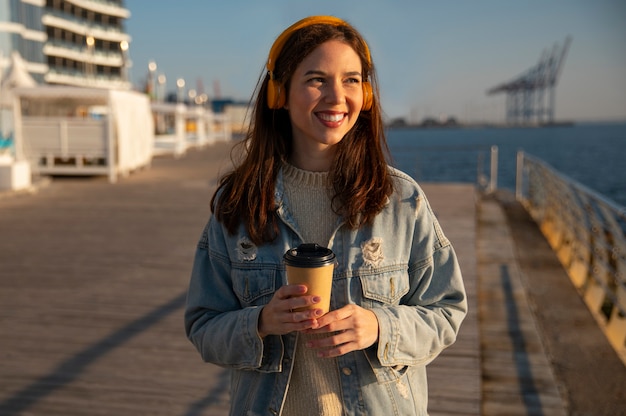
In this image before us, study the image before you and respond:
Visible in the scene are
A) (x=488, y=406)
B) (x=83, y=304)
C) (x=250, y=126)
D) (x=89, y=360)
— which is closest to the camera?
(x=250, y=126)

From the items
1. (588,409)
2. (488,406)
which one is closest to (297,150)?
(488,406)

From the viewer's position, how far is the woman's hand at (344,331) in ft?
4.04

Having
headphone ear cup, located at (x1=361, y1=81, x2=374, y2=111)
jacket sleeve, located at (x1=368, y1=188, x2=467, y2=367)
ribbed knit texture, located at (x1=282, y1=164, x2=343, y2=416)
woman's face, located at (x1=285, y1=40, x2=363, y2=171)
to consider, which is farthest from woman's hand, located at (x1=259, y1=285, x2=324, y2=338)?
headphone ear cup, located at (x1=361, y1=81, x2=374, y2=111)

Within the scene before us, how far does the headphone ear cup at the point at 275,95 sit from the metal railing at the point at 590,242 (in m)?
2.75

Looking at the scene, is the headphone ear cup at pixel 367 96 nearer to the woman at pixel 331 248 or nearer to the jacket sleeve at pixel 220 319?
the woman at pixel 331 248

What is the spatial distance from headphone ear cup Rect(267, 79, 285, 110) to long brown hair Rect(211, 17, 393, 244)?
0.02 meters

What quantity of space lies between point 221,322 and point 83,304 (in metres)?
3.61

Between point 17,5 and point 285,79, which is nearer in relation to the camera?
point 285,79

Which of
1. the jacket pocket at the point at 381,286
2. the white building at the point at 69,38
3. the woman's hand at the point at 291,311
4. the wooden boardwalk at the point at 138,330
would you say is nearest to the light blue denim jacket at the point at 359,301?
the jacket pocket at the point at 381,286

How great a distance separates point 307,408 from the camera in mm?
1413

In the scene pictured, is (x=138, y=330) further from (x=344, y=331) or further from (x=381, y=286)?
(x=344, y=331)

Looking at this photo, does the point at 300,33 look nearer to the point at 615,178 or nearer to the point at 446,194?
the point at 446,194

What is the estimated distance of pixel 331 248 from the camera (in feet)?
4.70

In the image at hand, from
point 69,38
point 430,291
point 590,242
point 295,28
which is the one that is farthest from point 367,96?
point 69,38
